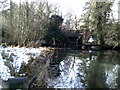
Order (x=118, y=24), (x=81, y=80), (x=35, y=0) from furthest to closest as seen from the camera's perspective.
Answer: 1. (x=118, y=24)
2. (x=35, y=0)
3. (x=81, y=80)

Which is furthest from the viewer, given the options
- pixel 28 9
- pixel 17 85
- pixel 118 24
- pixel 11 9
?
pixel 118 24

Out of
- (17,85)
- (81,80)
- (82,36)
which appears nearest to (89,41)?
(82,36)

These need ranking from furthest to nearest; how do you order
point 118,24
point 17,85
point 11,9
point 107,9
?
point 107,9 < point 118,24 < point 11,9 < point 17,85

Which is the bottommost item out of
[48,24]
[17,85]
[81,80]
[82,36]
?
[81,80]

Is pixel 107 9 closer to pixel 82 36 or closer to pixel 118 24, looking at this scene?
pixel 118 24

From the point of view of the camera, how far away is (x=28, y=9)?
10.1 m

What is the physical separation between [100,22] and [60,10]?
439cm

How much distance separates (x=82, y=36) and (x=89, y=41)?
0.86 m

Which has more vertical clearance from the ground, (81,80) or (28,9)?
(28,9)

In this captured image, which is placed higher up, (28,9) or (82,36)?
(28,9)

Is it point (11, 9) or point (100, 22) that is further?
point (100, 22)

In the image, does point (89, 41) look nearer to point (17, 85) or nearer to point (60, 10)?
point (60, 10)

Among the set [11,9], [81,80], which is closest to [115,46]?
[11,9]

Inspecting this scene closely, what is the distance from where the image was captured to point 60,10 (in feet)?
53.9
